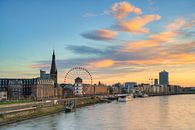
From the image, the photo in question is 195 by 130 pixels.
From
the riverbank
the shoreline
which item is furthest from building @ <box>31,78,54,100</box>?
the riverbank

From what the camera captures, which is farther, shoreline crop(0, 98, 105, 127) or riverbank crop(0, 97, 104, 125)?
riverbank crop(0, 97, 104, 125)

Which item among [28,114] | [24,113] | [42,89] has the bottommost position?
[28,114]

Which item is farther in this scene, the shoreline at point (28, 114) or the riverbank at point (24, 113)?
the riverbank at point (24, 113)

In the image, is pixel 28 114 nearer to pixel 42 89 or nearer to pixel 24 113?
pixel 24 113

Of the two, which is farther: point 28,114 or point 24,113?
point 28,114

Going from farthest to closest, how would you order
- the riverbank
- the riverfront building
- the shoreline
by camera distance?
the riverfront building → the riverbank → the shoreline

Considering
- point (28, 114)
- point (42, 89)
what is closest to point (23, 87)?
point (42, 89)

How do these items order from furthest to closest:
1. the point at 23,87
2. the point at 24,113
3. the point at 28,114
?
the point at 23,87 < the point at 28,114 < the point at 24,113

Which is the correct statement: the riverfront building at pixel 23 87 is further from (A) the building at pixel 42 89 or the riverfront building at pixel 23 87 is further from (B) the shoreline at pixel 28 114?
(B) the shoreline at pixel 28 114

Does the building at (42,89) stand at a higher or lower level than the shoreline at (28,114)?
higher

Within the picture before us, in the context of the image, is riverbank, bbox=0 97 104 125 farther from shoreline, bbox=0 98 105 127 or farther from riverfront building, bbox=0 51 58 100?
riverfront building, bbox=0 51 58 100

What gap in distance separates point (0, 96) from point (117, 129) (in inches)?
3515

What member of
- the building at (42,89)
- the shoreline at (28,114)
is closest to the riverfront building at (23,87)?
the building at (42,89)

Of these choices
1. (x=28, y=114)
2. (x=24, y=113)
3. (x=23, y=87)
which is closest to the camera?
(x=24, y=113)
